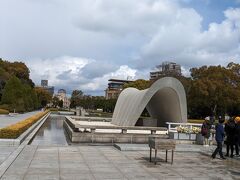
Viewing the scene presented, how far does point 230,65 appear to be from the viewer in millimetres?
53875

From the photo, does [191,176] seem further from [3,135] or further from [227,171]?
[3,135]

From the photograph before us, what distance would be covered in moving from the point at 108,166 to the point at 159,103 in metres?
20.5

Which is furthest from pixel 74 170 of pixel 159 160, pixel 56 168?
pixel 159 160

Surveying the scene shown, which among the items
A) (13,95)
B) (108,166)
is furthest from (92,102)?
(108,166)

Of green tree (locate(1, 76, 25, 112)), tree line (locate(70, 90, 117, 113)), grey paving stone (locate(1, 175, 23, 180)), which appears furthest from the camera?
tree line (locate(70, 90, 117, 113))

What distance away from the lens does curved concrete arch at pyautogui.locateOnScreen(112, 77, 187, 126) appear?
26106 mm

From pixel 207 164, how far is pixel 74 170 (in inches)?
190

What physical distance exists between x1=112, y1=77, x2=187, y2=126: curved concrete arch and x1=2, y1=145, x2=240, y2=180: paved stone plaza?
1206 centimetres

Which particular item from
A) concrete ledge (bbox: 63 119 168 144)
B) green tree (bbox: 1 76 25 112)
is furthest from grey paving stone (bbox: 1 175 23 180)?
green tree (bbox: 1 76 25 112)

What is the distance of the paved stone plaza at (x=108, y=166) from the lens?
934 centimetres

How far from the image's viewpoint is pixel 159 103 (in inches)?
1214

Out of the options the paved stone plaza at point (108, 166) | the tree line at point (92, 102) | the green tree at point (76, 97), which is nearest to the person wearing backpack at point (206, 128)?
the paved stone plaza at point (108, 166)

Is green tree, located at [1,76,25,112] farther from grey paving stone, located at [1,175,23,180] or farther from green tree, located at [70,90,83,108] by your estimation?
green tree, located at [70,90,83,108]

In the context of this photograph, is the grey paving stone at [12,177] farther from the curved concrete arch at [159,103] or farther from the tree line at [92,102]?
the tree line at [92,102]
